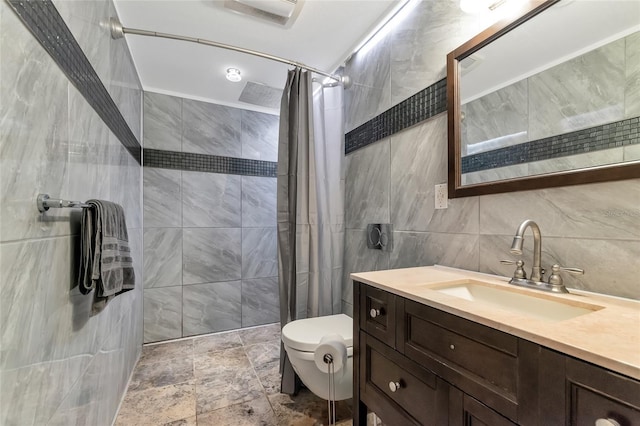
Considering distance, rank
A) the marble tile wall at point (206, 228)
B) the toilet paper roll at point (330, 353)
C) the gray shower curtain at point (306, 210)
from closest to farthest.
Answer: the toilet paper roll at point (330, 353), the gray shower curtain at point (306, 210), the marble tile wall at point (206, 228)

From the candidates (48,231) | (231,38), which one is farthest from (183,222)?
(48,231)

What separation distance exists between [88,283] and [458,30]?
1895 mm

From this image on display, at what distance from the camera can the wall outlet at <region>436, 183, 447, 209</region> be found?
1333mm

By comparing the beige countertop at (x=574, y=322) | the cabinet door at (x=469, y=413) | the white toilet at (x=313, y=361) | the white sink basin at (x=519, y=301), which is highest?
the beige countertop at (x=574, y=322)

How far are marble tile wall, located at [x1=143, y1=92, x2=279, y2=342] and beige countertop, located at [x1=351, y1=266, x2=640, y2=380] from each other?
212 centimetres

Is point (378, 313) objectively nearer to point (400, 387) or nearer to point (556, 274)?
point (400, 387)

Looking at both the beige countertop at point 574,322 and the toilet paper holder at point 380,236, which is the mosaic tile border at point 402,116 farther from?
the beige countertop at point 574,322

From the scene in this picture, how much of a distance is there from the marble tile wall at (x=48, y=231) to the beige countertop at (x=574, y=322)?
1.04 metres

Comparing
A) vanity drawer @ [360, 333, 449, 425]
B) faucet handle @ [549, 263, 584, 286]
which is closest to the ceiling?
faucet handle @ [549, 263, 584, 286]

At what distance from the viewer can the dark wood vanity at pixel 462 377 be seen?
1.59 feet

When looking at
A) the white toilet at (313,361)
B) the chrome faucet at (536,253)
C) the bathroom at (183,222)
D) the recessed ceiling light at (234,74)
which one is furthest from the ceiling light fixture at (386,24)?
the white toilet at (313,361)

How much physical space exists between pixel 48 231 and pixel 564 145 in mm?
1653

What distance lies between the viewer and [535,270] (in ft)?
3.07

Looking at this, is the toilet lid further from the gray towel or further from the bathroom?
the gray towel
